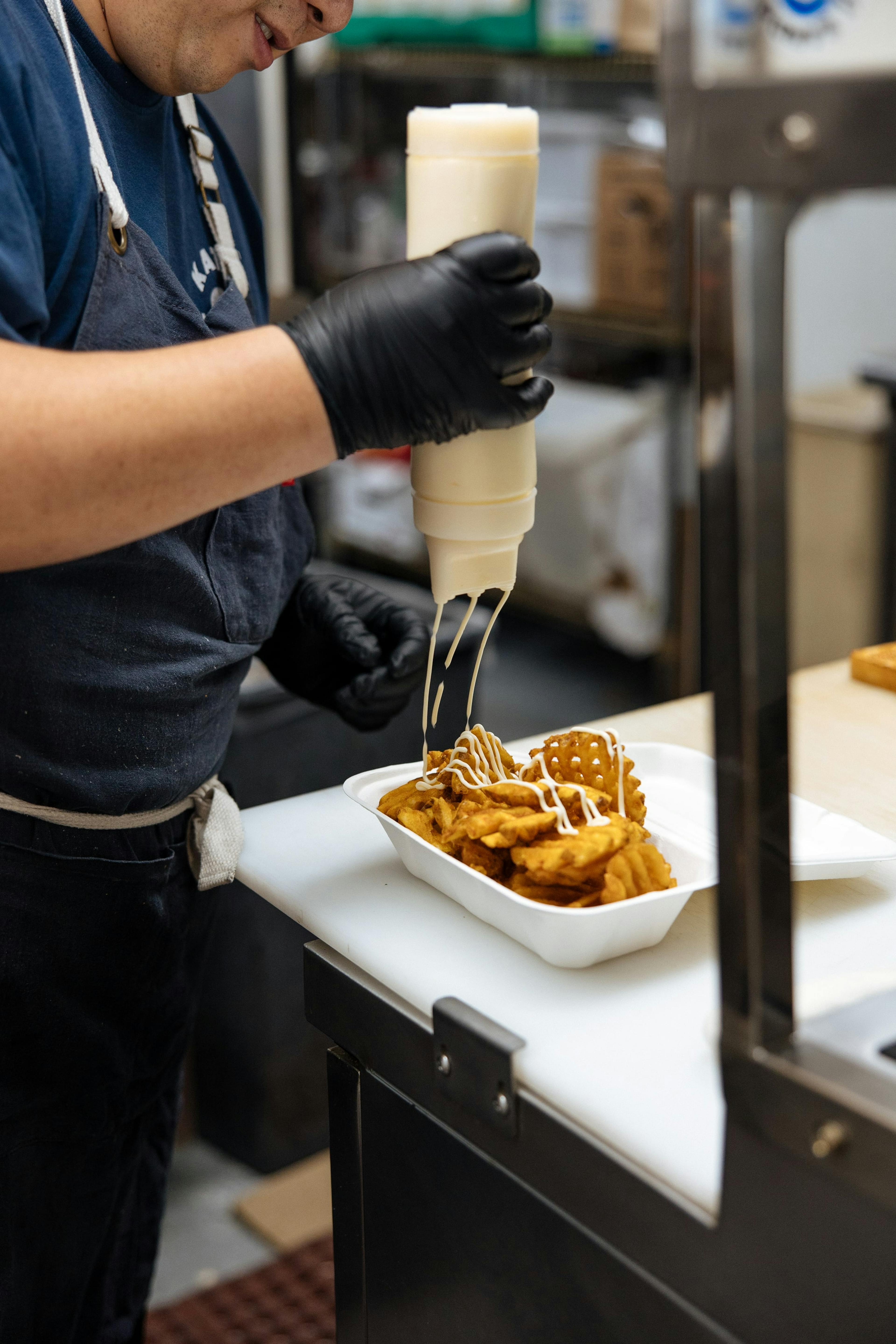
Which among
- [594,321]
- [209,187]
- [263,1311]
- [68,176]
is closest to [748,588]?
[68,176]

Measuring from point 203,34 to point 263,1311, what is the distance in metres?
1.61

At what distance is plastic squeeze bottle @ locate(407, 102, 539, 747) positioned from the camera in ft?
3.00

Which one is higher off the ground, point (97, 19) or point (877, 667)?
point (97, 19)

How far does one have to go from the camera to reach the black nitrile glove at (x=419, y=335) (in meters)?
0.86

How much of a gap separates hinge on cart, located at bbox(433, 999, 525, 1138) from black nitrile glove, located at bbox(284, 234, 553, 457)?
384 millimetres

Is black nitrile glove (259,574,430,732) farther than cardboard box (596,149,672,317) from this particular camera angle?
No

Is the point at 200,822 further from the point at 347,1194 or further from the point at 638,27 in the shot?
the point at 638,27

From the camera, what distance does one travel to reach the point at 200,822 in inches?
48.0

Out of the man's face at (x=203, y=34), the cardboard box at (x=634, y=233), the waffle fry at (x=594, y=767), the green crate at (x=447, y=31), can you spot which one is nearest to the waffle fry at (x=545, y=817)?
the waffle fry at (x=594, y=767)

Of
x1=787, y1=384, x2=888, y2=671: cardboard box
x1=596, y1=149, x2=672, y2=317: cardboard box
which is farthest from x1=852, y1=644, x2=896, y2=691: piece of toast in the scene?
A: x1=596, y1=149, x2=672, y2=317: cardboard box

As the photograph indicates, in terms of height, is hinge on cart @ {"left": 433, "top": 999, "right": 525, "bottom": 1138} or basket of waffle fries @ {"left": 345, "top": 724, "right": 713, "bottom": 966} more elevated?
basket of waffle fries @ {"left": 345, "top": 724, "right": 713, "bottom": 966}

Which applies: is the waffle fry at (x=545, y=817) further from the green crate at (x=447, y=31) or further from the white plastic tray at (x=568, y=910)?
the green crate at (x=447, y=31)

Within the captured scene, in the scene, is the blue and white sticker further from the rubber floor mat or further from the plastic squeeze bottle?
the rubber floor mat

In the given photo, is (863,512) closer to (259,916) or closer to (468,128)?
(259,916)
